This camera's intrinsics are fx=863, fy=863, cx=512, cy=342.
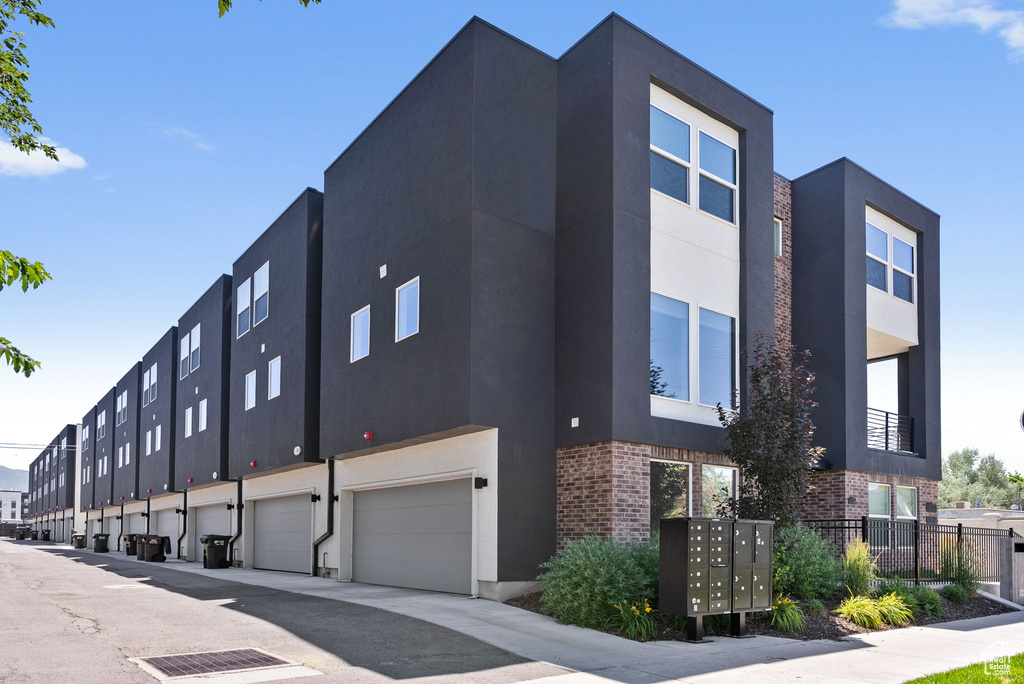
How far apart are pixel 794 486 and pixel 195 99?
11185 millimetres

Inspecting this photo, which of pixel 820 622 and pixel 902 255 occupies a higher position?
pixel 902 255

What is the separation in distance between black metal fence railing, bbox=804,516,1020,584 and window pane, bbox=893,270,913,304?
5.98 m

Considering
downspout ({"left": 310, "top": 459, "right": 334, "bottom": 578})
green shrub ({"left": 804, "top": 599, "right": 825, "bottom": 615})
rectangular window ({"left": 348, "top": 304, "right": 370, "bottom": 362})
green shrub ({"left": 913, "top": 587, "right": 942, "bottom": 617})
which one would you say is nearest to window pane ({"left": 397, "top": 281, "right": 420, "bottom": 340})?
rectangular window ({"left": 348, "top": 304, "right": 370, "bottom": 362})

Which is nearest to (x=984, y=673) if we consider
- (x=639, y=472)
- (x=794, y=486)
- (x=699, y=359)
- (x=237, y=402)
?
(x=794, y=486)

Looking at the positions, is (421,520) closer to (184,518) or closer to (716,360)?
(716,360)

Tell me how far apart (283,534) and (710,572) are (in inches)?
632

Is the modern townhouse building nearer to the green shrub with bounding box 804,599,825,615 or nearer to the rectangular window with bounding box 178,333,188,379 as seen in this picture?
the green shrub with bounding box 804,599,825,615

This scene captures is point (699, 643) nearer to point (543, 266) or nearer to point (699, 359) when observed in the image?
point (699, 359)

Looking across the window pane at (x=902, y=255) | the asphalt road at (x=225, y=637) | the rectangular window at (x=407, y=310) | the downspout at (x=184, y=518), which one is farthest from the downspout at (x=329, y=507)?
the downspout at (x=184, y=518)

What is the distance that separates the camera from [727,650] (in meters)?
10.3

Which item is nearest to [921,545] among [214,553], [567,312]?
[567,312]

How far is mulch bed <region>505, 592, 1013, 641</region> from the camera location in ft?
37.7

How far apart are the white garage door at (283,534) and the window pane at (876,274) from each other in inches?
590

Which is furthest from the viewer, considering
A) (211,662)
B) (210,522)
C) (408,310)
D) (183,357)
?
(183,357)
